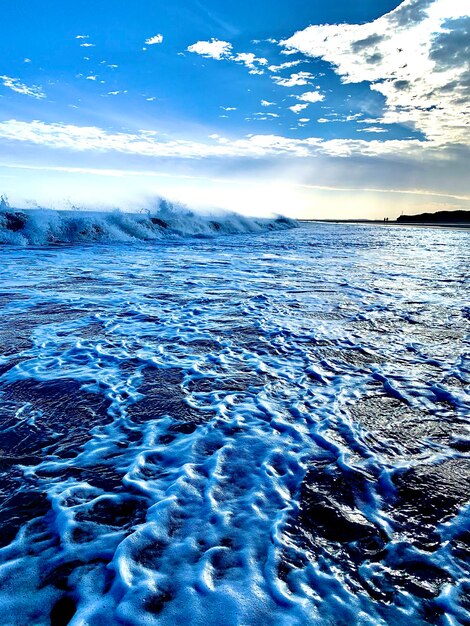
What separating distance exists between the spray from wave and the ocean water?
16099mm

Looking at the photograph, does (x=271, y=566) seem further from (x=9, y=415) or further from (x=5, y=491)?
(x=9, y=415)

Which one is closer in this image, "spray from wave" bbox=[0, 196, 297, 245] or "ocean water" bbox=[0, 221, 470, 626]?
"ocean water" bbox=[0, 221, 470, 626]

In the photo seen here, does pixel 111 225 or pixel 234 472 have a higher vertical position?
pixel 111 225

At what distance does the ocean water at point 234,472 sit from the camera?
5.94 feet

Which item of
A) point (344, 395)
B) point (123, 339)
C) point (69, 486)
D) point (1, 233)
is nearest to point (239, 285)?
point (123, 339)

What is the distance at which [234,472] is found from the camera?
2691 millimetres

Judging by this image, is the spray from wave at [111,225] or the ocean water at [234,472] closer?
the ocean water at [234,472]

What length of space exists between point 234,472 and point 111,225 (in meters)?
23.7

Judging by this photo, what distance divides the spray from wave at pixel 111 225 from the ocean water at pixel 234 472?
1610 cm

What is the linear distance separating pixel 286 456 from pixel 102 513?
49.5 inches

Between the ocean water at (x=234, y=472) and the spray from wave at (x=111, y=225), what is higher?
the spray from wave at (x=111, y=225)

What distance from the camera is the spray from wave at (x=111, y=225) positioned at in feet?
65.6

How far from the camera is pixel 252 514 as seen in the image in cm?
232

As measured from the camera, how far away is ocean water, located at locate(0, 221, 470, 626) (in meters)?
1.81
